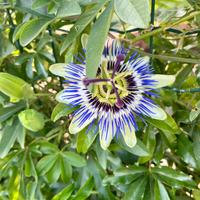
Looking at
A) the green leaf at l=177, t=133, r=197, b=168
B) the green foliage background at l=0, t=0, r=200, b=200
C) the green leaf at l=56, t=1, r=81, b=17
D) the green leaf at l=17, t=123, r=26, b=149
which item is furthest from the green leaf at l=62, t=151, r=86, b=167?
the green leaf at l=56, t=1, r=81, b=17

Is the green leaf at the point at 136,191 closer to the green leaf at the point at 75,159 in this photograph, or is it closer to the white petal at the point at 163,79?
the green leaf at the point at 75,159

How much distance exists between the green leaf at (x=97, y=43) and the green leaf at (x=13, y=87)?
0.97 ft

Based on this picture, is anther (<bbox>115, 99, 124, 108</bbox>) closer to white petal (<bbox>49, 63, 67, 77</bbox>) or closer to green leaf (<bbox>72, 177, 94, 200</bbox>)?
white petal (<bbox>49, 63, 67, 77</bbox>)

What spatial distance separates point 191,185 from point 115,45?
12.8 inches

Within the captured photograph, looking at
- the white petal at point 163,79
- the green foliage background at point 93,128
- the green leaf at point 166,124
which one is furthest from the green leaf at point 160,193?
the white petal at point 163,79

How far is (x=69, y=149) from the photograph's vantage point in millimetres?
957

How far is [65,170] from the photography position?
895 mm

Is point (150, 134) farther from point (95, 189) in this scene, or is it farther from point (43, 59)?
point (43, 59)

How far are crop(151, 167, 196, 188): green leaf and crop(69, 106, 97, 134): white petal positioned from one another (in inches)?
7.9

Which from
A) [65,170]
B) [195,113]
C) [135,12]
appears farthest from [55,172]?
[135,12]

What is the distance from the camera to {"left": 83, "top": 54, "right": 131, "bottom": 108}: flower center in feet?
2.30

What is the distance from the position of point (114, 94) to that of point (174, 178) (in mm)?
229

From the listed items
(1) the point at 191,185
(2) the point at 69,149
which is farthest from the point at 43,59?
(1) the point at 191,185

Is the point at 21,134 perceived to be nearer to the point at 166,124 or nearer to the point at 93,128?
the point at 93,128
